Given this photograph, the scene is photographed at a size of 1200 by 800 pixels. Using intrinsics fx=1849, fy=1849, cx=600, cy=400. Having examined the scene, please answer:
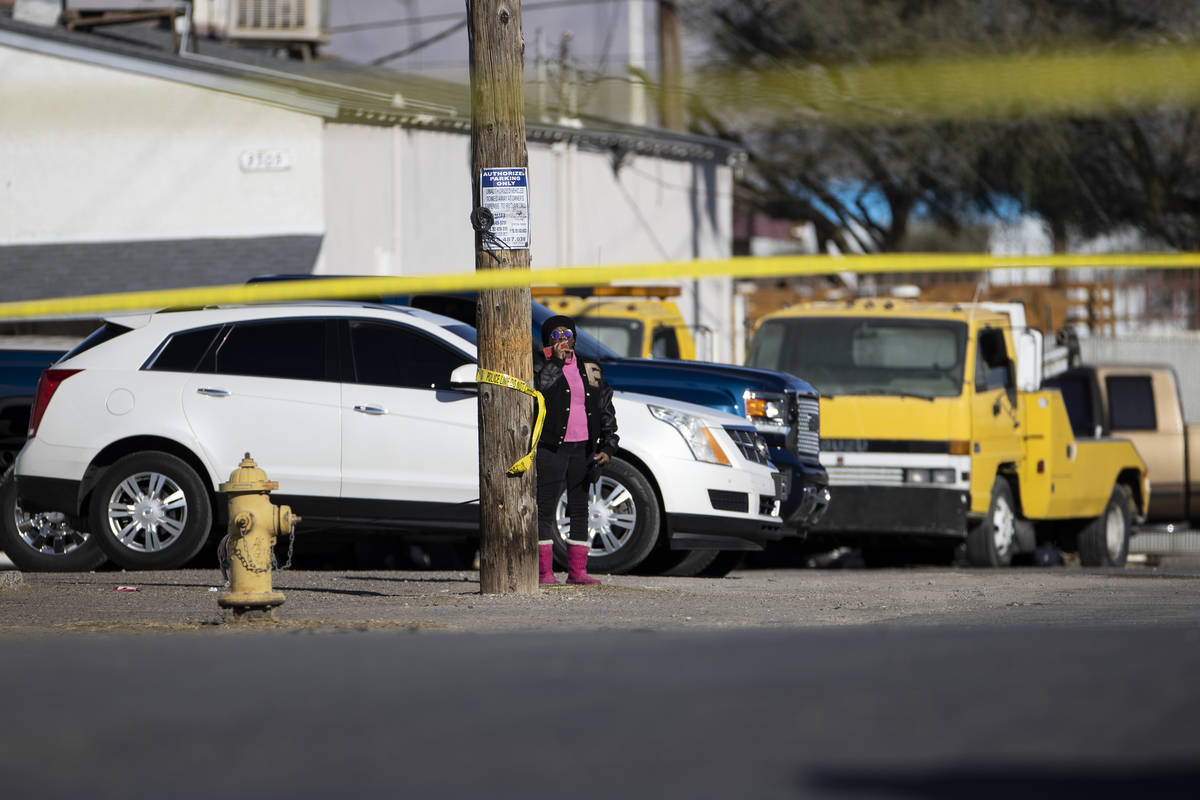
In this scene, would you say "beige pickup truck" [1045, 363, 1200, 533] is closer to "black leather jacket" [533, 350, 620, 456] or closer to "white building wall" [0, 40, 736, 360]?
"white building wall" [0, 40, 736, 360]

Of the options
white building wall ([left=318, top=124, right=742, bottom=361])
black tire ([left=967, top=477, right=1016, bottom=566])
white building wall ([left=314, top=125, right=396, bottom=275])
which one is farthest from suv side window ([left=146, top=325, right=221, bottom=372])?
white building wall ([left=314, top=125, right=396, bottom=275])

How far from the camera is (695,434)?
1188 cm

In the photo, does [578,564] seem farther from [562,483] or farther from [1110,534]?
[1110,534]

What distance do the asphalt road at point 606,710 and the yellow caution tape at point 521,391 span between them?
5.40 feet

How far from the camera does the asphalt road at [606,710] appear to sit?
471cm

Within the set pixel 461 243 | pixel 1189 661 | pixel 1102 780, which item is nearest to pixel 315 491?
pixel 1189 661

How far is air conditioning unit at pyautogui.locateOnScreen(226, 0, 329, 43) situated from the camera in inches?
1131

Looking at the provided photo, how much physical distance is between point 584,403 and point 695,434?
124 centimetres

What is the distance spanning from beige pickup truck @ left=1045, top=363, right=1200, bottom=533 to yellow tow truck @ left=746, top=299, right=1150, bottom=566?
294 cm

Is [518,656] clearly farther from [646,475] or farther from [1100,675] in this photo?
[646,475]

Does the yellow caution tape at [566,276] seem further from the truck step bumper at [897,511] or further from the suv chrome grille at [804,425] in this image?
the truck step bumper at [897,511]

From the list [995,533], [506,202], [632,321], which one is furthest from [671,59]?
[506,202]

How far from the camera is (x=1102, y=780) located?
15.3 feet

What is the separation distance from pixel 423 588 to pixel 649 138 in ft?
60.7
